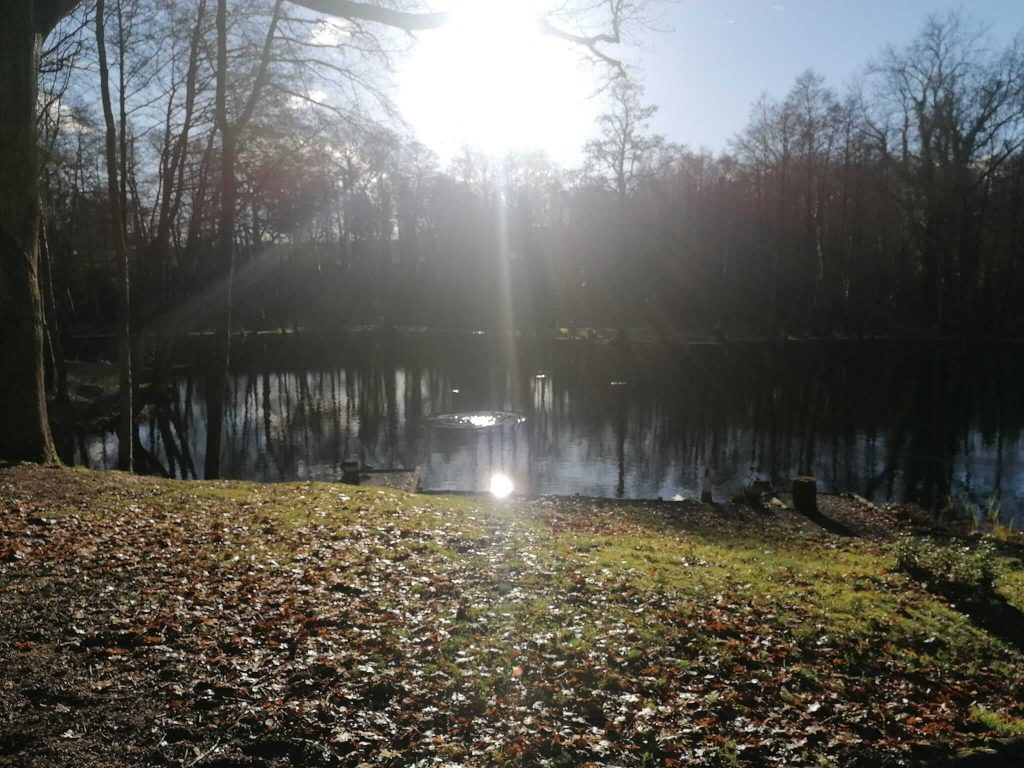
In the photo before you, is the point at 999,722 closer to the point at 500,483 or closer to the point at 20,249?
the point at 20,249

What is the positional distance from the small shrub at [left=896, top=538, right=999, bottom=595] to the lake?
27.0 ft

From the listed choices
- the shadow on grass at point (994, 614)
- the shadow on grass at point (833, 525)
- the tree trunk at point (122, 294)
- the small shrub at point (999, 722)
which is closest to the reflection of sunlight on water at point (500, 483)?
the shadow on grass at point (833, 525)

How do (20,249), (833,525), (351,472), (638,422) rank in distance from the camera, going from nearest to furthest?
(20,249)
(833,525)
(351,472)
(638,422)

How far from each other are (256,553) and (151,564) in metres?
0.92

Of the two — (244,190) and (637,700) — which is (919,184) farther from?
(637,700)

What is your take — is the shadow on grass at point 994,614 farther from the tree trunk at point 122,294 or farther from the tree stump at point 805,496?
the tree trunk at point 122,294

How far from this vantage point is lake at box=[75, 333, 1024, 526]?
19750 millimetres

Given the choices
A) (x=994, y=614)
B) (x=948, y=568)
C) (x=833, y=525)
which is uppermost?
(x=948, y=568)

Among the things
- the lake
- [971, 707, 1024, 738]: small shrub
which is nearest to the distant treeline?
the lake

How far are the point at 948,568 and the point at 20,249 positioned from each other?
11.3 metres

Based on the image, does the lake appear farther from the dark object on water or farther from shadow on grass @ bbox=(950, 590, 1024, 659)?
shadow on grass @ bbox=(950, 590, 1024, 659)

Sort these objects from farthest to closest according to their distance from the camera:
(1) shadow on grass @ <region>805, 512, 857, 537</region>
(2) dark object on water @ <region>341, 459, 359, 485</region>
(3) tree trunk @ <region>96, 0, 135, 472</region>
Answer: (2) dark object on water @ <region>341, 459, 359, 485</region>, (3) tree trunk @ <region>96, 0, 135, 472</region>, (1) shadow on grass @ <region>805, 512, 857, 537</region>

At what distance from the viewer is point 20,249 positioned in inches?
400

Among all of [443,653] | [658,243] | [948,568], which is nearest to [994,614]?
[948,568]
